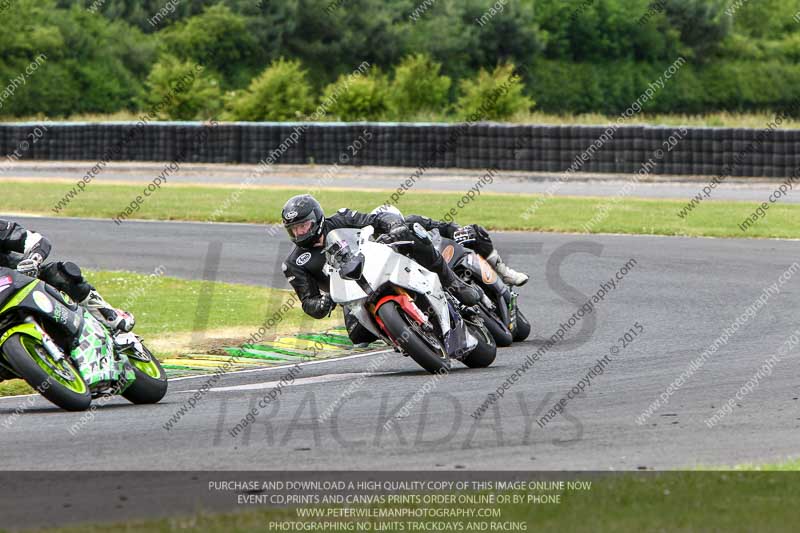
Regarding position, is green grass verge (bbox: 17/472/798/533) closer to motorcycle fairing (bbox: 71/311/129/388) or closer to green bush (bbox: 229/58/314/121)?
motorcycle fairing (bbox: 71/311/129/388)

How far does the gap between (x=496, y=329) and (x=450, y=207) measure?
1340 centimetres

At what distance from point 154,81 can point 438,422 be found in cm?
3612

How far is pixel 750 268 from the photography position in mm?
15789

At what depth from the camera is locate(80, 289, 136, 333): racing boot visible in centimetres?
897

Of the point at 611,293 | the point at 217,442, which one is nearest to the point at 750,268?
the point at 611,293

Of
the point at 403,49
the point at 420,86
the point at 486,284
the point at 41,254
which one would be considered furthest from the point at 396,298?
the point at 403,49

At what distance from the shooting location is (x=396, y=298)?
955cm

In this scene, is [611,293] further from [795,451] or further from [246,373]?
[795,451]

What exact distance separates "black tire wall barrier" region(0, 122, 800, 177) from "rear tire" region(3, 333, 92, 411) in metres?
19.9

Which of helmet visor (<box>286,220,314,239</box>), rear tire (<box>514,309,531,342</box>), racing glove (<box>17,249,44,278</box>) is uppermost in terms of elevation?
racing glove (<box>17,249,44,278</box>)

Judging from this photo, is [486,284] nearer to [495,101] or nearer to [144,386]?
[144,386]

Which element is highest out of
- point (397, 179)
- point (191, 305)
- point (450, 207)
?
point (191, 305)

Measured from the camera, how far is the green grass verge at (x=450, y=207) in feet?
68.1

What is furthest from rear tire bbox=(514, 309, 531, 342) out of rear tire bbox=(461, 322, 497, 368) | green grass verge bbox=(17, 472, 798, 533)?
green grass verge bbox=(17, 472, 798, 533)
